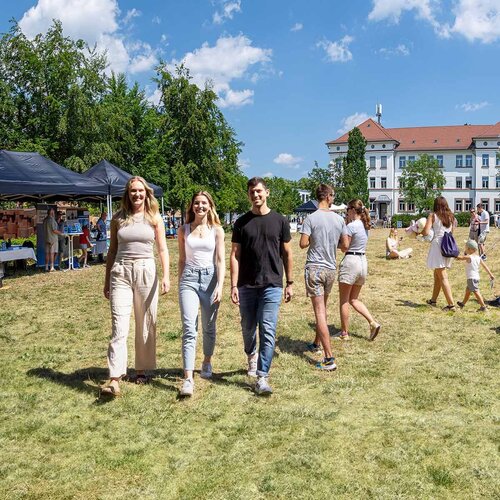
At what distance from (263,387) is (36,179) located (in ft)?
32.9

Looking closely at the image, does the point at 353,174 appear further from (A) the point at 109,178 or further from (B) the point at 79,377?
(B) the point at 79,377

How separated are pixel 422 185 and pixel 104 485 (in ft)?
212

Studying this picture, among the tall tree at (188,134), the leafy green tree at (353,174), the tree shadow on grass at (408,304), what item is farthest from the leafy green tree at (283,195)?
the tree shadow on grass at (408,304)

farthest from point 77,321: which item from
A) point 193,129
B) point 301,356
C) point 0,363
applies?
point 193,129

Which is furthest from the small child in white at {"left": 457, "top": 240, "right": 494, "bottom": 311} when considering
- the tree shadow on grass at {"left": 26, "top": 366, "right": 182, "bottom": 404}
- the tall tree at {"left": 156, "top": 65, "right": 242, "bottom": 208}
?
the tall tree at {"left": 156, "top": 65, "right": 242, "bottom": 208}

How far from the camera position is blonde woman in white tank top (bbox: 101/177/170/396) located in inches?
172

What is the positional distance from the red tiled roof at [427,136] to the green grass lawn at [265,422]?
72.5 m

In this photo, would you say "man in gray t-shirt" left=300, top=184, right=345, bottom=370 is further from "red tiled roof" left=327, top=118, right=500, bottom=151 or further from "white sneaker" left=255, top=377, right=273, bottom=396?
"red tiled roof" left=327, top=118, right=500, bottom=151

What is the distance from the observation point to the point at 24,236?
27656mm

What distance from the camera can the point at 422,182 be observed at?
6450cm

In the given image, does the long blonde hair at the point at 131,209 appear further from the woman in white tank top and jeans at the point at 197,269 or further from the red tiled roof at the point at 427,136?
the red tiled roof at the point at 427,136

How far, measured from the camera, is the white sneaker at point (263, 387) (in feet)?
14.4

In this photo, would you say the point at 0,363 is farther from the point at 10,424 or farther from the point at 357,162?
the point at 357,162

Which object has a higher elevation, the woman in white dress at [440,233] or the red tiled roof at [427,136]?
the red tiled roof at [427,136]
